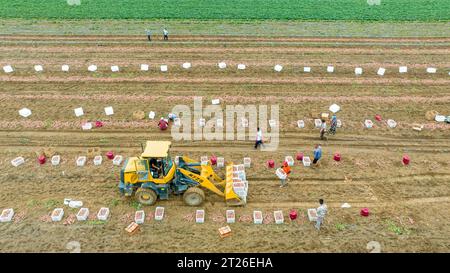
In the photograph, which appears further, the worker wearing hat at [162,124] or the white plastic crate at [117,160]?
the worker wearing hat at [162,124]

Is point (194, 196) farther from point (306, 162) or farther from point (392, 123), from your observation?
point (392, 123)

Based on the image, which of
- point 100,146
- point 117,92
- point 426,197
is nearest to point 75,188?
point 100,146

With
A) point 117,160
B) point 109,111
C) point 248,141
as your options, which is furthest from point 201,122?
point 109,111

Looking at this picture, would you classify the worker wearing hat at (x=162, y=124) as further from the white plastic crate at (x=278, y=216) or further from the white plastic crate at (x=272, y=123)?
the white plastic crate at (x=278, y=216)

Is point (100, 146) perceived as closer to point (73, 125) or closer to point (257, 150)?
point (73, 125)

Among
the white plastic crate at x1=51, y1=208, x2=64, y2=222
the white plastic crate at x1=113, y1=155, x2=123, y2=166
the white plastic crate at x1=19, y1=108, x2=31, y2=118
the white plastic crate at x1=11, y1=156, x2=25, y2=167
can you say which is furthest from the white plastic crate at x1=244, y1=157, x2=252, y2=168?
the white plastic crate at x1=19, y1=108, x2=31, y2=118

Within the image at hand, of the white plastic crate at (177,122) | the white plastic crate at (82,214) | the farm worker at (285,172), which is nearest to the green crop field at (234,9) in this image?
the white plastic crate at (177,122)
